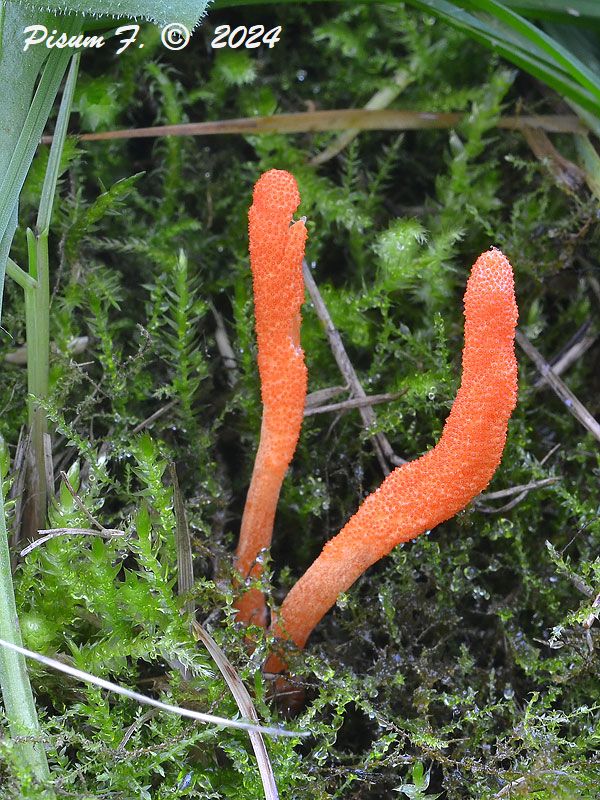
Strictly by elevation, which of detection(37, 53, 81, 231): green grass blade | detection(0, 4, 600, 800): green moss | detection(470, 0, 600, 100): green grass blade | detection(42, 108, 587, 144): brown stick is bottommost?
detection(0, 4, 600, 800): green moss

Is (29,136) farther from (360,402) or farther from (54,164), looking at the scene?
(360,402)

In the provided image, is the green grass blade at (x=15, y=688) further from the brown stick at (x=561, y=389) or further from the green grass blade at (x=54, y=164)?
the brown stick at (x=561, y=389)

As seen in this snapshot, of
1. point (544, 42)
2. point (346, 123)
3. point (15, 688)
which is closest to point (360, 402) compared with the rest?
point (346, 123)

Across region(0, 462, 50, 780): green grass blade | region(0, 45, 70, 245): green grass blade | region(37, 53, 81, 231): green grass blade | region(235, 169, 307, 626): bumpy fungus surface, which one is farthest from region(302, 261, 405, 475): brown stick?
region(0, 462, 50, 780): green grass blade

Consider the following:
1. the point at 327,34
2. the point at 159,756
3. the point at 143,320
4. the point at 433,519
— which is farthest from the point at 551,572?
the point at 327,34

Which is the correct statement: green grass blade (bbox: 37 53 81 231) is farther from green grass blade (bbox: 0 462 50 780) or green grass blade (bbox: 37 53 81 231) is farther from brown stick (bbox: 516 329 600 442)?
brown stick (bbox: 516 329 600 442)

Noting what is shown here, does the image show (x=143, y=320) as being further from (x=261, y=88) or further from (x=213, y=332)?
(x=261, y=88)
